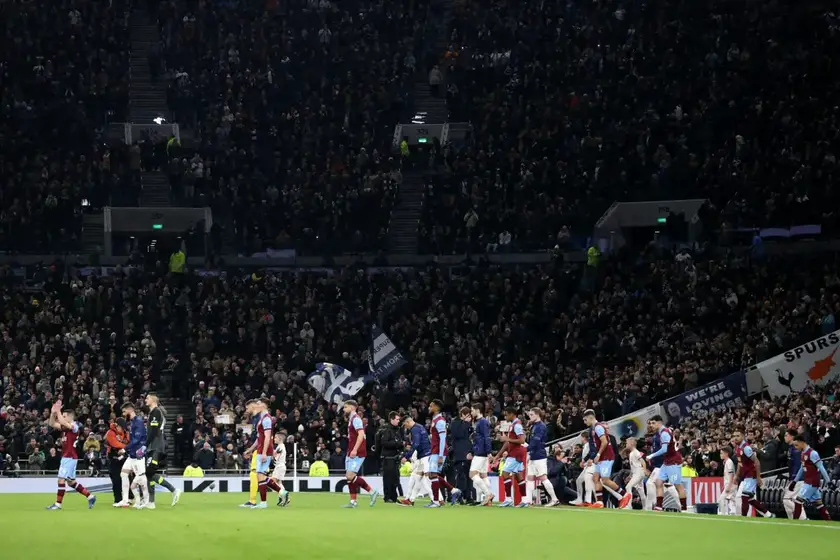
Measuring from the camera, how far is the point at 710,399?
4044 centimetres

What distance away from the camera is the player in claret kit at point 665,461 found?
28953 mm

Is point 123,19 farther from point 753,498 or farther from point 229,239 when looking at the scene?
point 753,498

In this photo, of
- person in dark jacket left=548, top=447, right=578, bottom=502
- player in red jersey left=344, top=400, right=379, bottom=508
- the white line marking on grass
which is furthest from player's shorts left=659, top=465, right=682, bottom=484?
player in red jersey left=344, top=400, right=379, bottom=508

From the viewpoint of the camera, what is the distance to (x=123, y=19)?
62.1 meters

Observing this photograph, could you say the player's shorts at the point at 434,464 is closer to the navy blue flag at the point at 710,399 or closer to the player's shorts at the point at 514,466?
the player's shorts at the point at 514,466

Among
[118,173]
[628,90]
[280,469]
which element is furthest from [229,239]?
[280,469]

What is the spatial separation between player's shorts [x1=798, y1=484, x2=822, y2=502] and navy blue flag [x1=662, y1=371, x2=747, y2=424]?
13.1 meters

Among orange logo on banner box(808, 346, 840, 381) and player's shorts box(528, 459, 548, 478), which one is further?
orange logo on banner box(808, 346, 840, 381)

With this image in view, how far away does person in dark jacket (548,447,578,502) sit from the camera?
33.8m

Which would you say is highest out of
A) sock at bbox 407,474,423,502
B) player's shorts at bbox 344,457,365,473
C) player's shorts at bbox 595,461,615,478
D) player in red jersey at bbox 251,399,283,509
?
player in red jersey at bbox 251,399,283,509

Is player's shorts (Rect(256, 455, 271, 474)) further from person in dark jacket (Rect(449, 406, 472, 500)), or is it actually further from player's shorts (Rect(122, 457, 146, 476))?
person in dark jacket (Rect(449, 406, 472, 500))

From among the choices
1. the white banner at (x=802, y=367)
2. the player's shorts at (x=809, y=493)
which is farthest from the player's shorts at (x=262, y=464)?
the white banner at (x=802, y=367)

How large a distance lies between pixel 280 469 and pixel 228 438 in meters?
12.5

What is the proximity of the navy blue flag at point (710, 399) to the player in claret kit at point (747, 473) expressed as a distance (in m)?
10.8
